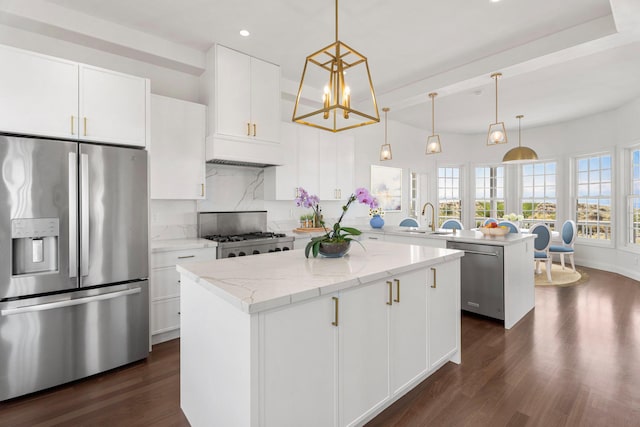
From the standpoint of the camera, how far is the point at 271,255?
234cm

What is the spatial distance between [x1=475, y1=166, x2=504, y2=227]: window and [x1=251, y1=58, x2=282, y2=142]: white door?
5.93 meters

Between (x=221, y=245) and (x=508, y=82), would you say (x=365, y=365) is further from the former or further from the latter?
(x=508, y=82)

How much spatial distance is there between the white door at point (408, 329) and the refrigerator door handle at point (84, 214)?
7.26 feet

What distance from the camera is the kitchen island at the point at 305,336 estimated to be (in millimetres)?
1346

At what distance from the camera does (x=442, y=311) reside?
92.1 inches

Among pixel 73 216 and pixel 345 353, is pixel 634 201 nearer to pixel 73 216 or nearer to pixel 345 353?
pixel 345 353

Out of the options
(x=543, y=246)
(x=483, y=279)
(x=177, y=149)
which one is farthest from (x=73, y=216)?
(x=543, y=246)

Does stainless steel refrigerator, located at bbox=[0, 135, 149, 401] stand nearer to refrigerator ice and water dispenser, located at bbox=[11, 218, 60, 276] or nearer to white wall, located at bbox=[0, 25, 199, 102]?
refrigerator ice and water dispenser, located at bbox=[11, 218, 60, 276]

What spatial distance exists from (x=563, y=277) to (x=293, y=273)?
18.4ft

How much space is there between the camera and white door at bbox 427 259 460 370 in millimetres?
2238

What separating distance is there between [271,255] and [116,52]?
2677 mm

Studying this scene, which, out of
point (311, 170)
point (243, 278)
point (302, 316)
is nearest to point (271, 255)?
point (243, 278)

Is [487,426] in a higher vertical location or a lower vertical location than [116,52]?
lower

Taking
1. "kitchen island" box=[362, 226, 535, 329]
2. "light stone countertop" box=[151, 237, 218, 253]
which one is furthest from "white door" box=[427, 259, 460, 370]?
"light stone countertop" box=[151, 237, 218, 253]
